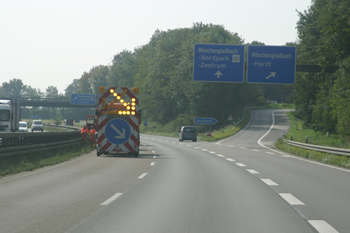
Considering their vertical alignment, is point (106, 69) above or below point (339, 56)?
above

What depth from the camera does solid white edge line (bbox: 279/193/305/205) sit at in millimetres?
7741

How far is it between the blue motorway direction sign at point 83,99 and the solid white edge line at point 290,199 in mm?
62346

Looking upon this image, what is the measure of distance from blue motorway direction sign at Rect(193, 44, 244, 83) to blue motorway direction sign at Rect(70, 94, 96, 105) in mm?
40844

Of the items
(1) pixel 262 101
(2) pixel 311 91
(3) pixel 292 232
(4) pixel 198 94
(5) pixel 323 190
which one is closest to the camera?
(3) pixel 292 232

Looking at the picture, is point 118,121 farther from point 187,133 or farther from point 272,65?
point 187,133

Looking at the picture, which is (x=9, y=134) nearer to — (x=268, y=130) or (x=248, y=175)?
(x=248, y=175)

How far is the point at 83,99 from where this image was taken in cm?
6944

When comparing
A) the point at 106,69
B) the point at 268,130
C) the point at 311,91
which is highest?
the point at 106,69

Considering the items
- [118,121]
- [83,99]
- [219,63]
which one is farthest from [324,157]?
[83,99]

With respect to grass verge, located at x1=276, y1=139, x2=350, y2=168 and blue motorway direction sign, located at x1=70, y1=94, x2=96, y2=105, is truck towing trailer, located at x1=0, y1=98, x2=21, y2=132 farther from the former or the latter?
blue motorway direction sign, located at x1=70, y1=94, x2=96, y2=105

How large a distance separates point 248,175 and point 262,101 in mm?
98478

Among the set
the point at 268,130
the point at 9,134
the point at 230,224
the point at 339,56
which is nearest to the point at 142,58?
the point at 268,130

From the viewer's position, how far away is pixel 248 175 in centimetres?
1266

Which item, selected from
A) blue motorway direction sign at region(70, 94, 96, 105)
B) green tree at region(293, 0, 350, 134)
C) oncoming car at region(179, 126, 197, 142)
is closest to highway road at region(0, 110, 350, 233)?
green tree at region(293, 0, 350, 134)
